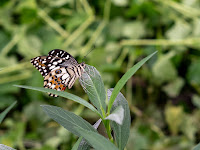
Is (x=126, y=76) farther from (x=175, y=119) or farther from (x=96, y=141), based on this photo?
(x=175, y=119)

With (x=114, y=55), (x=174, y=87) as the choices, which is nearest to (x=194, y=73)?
(x=174, y=87)

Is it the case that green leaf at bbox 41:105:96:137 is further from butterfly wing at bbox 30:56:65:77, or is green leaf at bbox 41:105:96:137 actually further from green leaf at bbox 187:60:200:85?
green leaf at bbox 187:60:200:85

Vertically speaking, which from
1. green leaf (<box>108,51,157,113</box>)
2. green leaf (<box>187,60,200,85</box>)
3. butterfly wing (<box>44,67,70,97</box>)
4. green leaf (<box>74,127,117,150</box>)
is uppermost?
green leaf (<box>108,51,157,113</box>)

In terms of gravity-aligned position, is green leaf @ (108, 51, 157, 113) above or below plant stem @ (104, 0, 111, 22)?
above

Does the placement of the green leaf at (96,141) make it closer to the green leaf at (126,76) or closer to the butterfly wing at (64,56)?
the green leaf at (126,76)

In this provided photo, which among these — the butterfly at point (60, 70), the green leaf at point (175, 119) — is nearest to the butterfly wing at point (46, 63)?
the butterfly at point (60, 70)

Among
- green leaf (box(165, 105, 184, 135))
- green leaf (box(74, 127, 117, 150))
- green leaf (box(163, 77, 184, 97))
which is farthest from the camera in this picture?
green leaf (box(163, 77, 184, 97))

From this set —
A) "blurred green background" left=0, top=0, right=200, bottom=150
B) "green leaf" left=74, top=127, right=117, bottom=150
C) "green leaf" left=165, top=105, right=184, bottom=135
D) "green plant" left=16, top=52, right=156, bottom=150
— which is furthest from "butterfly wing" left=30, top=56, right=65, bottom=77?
"green leaf" left=165, top=105, right=184, bottom=135
